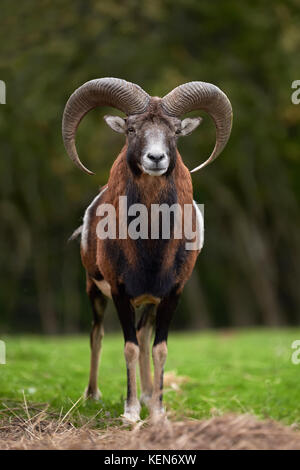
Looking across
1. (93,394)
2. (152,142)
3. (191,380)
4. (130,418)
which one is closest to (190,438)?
(130,418)

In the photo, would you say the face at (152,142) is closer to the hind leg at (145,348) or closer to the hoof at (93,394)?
the hind leg at (145,348)

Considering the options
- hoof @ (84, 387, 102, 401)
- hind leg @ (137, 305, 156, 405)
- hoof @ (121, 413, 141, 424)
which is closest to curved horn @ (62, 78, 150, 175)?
hind leg @ (137, 305, 156, 405)

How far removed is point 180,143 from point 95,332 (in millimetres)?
16646

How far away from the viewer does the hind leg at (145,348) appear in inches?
348

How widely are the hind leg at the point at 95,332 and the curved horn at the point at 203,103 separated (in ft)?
6.49

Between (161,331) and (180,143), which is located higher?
(180,143)

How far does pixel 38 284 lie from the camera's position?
3195cm

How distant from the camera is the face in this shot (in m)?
7.14

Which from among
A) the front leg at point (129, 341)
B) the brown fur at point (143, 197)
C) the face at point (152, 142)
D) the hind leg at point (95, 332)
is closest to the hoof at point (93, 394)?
the hind leg at point (95, 332)

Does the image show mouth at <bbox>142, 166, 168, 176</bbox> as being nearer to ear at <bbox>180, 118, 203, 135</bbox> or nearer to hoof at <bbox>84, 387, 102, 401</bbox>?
ear at <bbox>180, 118, 203, 135</bbox>

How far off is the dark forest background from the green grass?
907 centimetres

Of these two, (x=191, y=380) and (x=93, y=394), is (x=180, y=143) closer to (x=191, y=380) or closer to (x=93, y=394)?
(x=191, y=380)

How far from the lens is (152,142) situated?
7.25 metres

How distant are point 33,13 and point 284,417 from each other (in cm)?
1490
